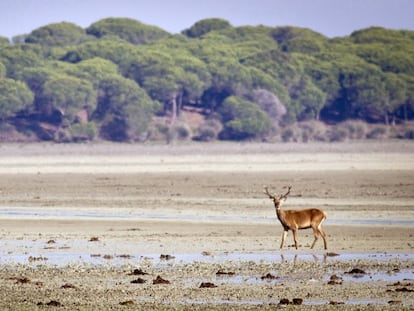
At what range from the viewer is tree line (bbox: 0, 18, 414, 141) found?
3066 inches

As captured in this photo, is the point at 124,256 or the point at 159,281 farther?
the point at 124,256

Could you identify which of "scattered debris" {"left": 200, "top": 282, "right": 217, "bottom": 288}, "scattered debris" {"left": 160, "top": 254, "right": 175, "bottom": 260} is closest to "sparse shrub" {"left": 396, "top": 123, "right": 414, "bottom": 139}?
"scattered debris" {"left": 160, "top": 254, "right": 175, "bottom": 260}

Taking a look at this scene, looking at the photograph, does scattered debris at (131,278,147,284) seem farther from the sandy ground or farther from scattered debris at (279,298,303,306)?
scattered debris at (279,298,303,306)

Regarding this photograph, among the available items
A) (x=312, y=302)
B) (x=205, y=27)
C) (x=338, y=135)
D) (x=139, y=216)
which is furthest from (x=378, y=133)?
(x=312, y=302)

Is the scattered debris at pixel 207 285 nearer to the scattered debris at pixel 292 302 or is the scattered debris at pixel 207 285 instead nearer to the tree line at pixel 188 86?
the scattered debris at pixel 292 302

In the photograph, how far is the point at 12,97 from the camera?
3017 inches

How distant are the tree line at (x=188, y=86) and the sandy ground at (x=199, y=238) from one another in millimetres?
27985

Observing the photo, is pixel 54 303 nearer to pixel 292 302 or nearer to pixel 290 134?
pixel 292 302

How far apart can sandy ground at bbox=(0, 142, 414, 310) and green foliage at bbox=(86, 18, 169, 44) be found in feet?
195

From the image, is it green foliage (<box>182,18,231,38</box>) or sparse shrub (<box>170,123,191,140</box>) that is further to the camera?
green foliage (<box>182,18,231,38</box>)

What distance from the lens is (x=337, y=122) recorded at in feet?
299

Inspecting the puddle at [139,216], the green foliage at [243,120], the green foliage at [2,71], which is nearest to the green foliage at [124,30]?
the green foliage at [2,71]

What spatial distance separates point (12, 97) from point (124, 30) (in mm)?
32850

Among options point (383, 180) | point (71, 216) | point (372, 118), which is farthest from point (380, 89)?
point (71, 216)
